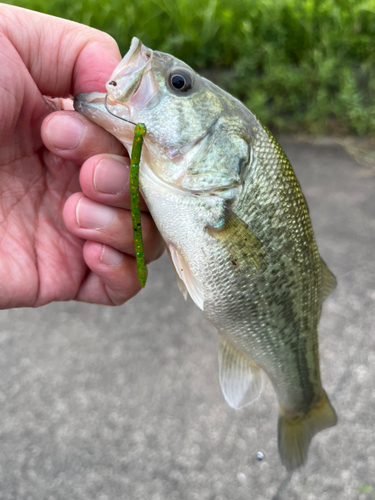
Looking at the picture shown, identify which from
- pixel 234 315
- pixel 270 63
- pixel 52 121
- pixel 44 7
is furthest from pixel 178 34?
pixel 234 315

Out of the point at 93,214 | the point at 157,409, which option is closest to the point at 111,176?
the point at 93,214

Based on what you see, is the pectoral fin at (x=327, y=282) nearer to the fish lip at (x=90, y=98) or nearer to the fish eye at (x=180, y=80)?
the fish eye at (x=180, y=80)

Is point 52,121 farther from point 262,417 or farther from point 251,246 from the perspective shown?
point 262,417

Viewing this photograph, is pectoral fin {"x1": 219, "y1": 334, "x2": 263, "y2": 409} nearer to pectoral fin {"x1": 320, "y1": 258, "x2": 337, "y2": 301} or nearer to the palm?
pectoral fin {"x1": 320, "y1": 258, "x2": 337, "y2": 301}

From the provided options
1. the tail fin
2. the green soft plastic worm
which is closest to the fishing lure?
the green soft plastic worm

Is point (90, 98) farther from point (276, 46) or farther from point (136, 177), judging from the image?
point (276, 46)

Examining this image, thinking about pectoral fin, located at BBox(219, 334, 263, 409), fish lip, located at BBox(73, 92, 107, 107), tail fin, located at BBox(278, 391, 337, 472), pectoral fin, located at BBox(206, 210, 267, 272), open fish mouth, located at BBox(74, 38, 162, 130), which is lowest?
tail fin, located at BBox(278, 391, 337, 472)
